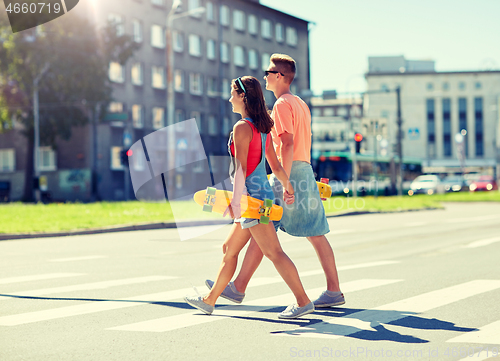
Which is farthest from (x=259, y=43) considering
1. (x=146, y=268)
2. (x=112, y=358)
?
(x=112, y=358)

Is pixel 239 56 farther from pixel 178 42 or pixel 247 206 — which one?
pixel 247 206

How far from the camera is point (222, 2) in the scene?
59.2 metres

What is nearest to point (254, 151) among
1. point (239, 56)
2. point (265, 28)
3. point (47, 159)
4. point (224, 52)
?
point (47, 159)

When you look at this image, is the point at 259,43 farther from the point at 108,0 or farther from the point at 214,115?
the point at 108,0

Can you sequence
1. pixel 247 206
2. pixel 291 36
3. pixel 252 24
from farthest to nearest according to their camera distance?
pixel 291 36, pixel 252 24, pixel 247 206

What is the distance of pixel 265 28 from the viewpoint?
6469 cm

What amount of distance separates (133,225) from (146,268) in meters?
7.49

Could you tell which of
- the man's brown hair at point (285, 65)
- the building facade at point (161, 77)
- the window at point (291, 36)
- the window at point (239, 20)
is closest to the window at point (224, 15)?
the building facade at point (161, 77)

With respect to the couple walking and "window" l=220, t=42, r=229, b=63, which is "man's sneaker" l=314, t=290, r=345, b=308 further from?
"window" l=220, t=42, r=229, b=63

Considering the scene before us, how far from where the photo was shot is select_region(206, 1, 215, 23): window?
188 feet

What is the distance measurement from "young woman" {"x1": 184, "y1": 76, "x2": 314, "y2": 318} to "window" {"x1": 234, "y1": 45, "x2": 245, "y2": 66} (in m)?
56.0

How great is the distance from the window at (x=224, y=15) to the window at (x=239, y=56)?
96.9 inches

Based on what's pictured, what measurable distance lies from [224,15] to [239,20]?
224cm

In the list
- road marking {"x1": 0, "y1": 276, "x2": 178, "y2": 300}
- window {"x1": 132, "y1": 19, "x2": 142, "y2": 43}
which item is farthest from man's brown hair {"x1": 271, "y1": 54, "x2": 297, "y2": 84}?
window {"x1": 132, "y1": 19, "x2": 142, "y2": 43}
